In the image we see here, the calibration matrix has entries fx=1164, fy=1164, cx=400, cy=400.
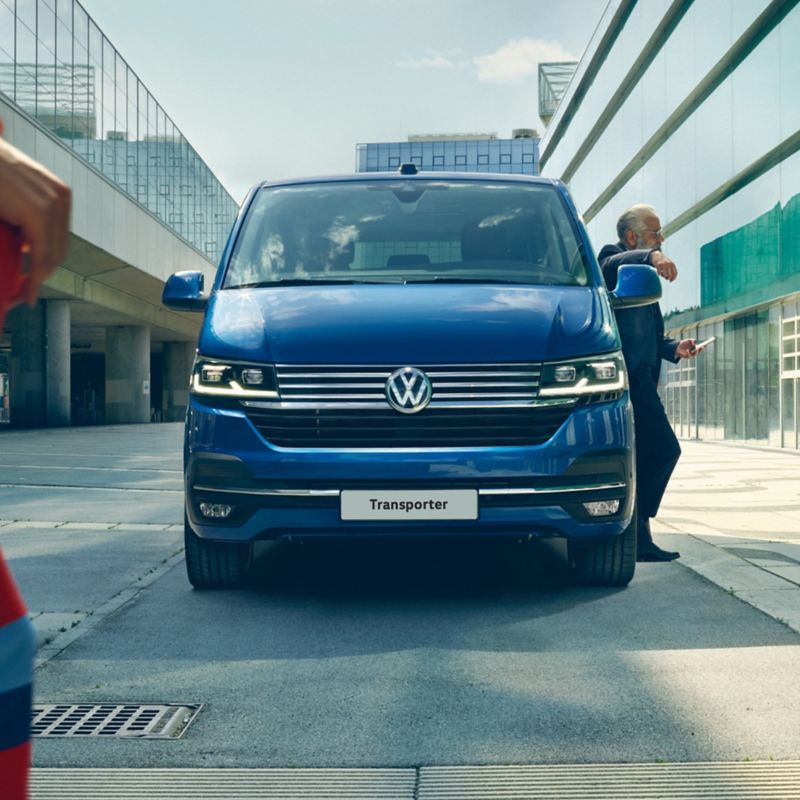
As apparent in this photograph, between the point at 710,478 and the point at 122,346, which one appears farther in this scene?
the point at 122,346

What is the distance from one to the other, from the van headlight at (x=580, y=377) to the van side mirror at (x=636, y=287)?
28.0 inches

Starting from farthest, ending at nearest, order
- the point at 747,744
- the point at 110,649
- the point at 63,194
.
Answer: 1. the point at 110,649
2. the point at 747,744
3. the point at 63,194

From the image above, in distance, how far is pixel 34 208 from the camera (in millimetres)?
1237

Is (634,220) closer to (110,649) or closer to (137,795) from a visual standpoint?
(110,649)

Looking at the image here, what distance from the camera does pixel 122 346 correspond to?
4491 cm

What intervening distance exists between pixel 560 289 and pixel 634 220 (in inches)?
49.6

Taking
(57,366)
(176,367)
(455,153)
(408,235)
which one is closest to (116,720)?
(408,235)

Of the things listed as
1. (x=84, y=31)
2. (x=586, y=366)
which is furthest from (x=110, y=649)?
(x=84, y=31)

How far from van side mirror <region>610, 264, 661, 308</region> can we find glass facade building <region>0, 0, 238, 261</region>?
20.6m

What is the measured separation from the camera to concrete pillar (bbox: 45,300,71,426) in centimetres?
3372

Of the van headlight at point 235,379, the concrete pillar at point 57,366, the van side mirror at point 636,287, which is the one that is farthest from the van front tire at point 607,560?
the concrete pillar at point 57,366

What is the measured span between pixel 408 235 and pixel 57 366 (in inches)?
1166

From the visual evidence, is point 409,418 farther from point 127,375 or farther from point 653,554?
point 127,375

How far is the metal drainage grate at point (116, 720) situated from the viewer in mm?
3227
